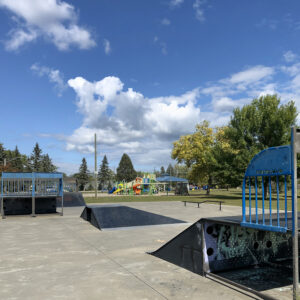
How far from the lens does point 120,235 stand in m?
9.67

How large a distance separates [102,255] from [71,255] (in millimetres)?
733

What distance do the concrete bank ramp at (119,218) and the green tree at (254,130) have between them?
22.4m

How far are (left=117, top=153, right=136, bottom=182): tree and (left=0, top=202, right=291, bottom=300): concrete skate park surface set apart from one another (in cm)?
10208

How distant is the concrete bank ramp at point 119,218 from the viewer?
1137 cm

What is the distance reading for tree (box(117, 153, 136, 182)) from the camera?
366ft

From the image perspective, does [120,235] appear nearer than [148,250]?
No

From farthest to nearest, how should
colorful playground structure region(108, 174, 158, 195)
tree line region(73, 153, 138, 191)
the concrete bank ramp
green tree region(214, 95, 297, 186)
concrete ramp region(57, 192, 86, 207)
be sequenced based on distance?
tree line region(73, 153, 138, 191) < colorful playground structure region(108, 174, 158, 195) < green tree region(214, 95, 297, 186) < concrete ramp region(57, 192, 86, 207) < the concrete bank ramp

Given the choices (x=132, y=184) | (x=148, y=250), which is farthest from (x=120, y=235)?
(x=132, y=184)

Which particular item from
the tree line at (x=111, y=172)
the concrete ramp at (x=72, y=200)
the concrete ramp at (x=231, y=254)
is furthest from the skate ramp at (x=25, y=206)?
the tree line at (x=111, y=172)

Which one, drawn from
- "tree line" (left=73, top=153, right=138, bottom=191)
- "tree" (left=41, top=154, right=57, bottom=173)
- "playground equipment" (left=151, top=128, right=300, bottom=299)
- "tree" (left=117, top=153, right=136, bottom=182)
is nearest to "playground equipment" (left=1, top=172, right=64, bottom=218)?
"playground equipment" (left=151, top=128, right=300, bottom=299)

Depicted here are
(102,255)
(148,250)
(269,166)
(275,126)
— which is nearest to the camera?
(269,166)

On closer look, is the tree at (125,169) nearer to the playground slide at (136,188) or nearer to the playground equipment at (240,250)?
the playground slide at (136,188)

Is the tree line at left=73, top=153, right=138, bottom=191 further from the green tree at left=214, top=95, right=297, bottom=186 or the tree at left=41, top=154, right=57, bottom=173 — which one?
the green tree at left=214, top=95, right=297, bottom=186

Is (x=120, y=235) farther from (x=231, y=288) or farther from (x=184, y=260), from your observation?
(x=231, y=288)
